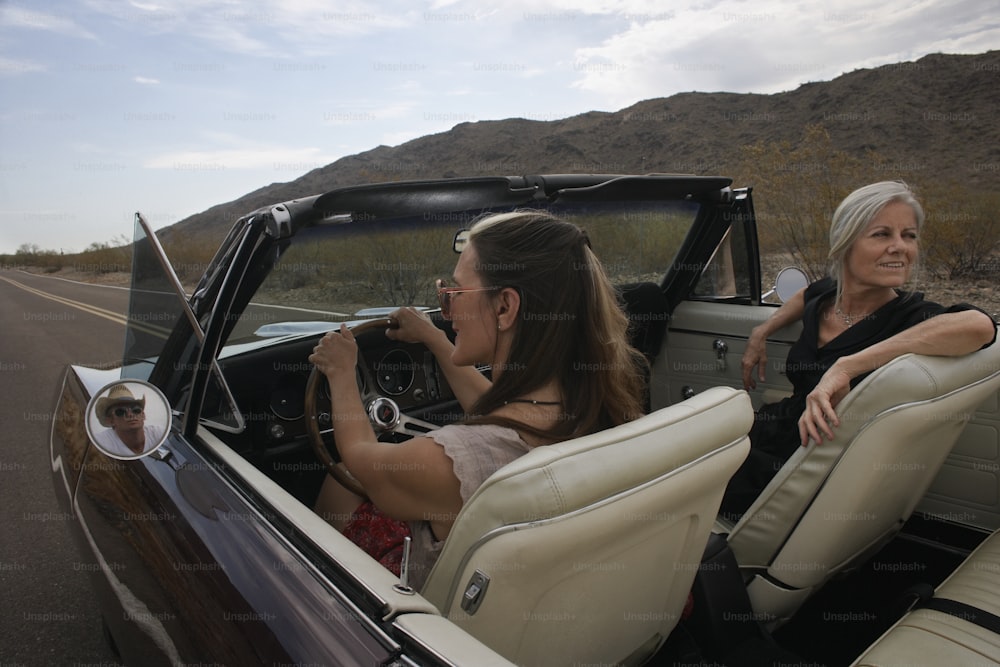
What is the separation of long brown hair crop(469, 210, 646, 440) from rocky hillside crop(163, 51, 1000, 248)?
817 inches

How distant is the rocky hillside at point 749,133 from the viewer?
28.1m

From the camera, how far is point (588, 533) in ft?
3.66

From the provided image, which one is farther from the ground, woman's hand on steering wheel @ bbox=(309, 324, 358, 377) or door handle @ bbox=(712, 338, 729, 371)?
woman's hand on steering wheel @ bbox=(309, 324, 358, 377)

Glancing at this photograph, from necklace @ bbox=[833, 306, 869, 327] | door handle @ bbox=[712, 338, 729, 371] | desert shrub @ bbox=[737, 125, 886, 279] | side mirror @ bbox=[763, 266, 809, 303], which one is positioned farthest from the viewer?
desert shrub @ bbox=[737, 125, 886, 279]

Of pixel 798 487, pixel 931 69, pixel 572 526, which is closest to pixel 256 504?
pixel 572 526

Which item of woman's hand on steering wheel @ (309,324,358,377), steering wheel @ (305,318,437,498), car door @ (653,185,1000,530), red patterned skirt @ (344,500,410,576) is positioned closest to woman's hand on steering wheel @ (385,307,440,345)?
steering wheel @ (305,318,437,498)

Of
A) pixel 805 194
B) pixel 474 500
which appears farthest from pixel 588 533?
pixel 805 194

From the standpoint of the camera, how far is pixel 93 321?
1372 centimetres

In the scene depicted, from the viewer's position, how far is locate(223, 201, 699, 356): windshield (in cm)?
192

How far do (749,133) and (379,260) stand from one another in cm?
3784

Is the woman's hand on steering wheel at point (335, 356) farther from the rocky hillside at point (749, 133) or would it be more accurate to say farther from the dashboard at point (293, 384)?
the rocky hillside at point (749, 133)

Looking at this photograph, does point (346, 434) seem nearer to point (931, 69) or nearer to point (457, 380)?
point (457, 380)

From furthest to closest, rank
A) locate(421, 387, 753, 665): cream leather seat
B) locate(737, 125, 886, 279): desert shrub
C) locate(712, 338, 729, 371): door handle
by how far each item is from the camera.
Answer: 1. locate(737, 125, 886, 279): desert shrub
2. locate(712, 338, 729, 371): door handle
3. locate(421, 387, 753, 665): cream leather seat

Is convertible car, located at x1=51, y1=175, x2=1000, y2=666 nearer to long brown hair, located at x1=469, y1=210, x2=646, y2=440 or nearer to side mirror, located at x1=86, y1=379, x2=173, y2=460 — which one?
side mirror, located at x1=86, y1=379, x2=173, y2=460
